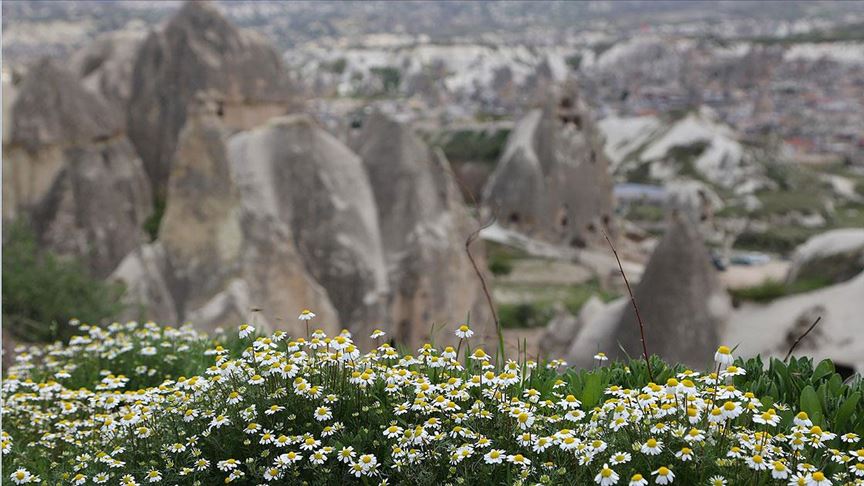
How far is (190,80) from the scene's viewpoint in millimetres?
18375

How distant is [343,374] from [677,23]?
196498mm

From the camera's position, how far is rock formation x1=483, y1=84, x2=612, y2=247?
30.5 m

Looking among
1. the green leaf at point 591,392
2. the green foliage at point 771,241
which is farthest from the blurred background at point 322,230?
the green leaf at point 591,392

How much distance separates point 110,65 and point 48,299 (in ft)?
39.9

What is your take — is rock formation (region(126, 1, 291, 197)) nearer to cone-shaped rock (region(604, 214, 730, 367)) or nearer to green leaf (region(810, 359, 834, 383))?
cone-shaped rock (region(604, 214, 730, 367))

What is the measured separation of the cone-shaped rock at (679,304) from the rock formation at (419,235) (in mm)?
2075

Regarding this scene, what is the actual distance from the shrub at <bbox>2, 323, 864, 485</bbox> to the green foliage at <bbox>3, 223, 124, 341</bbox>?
15.2ft

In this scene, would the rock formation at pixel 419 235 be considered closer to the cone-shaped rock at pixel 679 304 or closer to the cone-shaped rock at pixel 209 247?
the cone-shaped rock at pixel 679 304

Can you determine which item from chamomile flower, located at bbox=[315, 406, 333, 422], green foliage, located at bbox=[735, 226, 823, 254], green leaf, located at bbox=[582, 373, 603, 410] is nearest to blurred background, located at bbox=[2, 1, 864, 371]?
green foliage, located at bbox=[735, 226, 823, 254]

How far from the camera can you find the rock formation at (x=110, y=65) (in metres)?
18.5

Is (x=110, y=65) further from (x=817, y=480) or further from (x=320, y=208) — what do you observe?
(x=817, y=480)

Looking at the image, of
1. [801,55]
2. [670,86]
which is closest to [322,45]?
[670,86]

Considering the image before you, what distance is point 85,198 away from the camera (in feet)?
48.3

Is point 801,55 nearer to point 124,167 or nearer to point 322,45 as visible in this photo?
point 322,45
